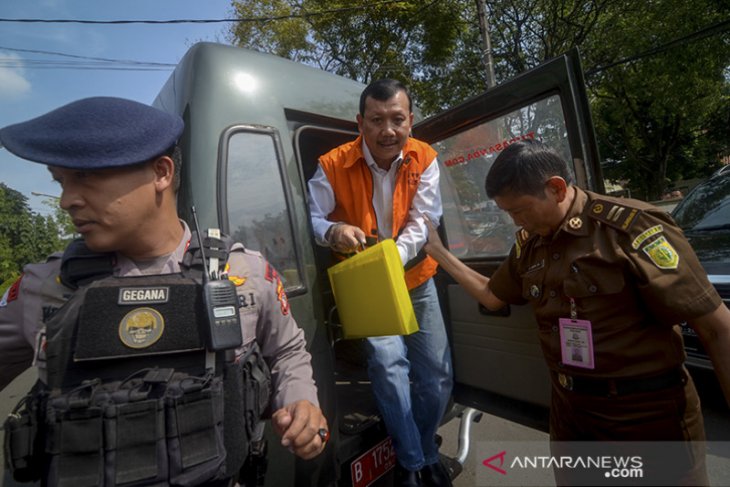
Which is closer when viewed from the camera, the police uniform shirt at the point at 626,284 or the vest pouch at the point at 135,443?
the vest pouch at the point at 135,443

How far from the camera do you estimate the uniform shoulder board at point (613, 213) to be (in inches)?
53.3

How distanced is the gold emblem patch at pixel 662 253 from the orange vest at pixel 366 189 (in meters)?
1.10

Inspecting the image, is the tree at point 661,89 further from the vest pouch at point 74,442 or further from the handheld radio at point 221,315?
the vest pouch at point 74,442

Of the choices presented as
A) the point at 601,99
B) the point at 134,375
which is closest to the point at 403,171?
the point at 134,375

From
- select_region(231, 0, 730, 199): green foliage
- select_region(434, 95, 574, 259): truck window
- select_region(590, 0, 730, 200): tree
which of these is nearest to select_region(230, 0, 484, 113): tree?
select_region(231, 0, 730, 199): green foliage

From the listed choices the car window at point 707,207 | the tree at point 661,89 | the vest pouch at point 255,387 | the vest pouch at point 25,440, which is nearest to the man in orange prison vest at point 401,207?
the vest pouch at point 255,387

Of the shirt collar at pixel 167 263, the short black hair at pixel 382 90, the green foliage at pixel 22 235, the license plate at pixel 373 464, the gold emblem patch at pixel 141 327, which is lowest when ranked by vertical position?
the license plate at pixel 373 464

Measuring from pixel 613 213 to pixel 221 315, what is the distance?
4.34ft

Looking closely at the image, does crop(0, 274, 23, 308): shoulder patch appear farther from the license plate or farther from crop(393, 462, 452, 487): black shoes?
crop(393, 462, 452, 487): black shoes

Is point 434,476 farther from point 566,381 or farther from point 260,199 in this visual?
point 260,199

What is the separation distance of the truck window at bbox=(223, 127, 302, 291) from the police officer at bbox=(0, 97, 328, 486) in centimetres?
56

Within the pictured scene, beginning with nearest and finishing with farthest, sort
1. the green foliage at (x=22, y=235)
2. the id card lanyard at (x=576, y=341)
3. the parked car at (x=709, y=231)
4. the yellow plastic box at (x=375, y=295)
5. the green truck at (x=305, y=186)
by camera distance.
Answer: the id card lanyard at (x=576, y=341) < the yellow plastic box at (x=375, y=295) < the green truck at (x=305, y=186) < the parked car at (x=709, y=231) < the green foliage at (x=22, y=235)

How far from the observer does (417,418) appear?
2203mm

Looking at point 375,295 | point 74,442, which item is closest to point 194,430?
point 74,442
